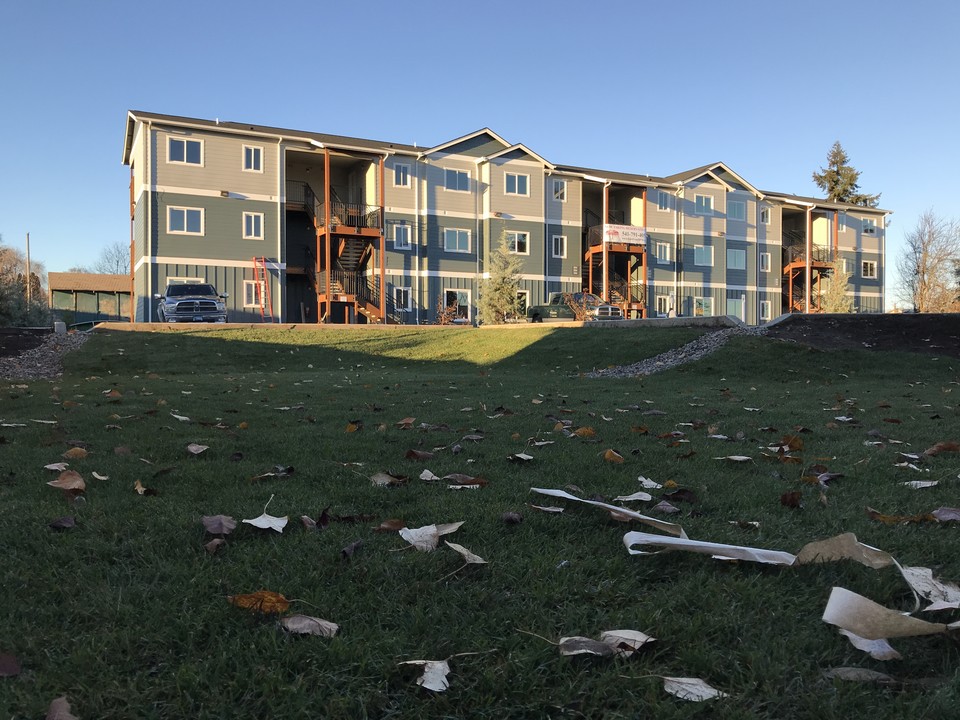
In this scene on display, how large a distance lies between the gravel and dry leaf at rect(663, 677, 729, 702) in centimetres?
1064

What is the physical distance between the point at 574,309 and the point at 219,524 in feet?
81.2

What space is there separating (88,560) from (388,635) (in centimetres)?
126

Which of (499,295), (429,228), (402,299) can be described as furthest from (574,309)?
(429,228)

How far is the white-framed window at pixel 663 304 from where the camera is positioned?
35.8 meters

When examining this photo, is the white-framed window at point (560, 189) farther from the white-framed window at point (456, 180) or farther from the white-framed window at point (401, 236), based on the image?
the white-framed window at point (401, 236)

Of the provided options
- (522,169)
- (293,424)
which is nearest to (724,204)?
(522,169)

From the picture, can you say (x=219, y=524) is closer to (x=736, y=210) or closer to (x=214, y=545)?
(x=214, y=545)

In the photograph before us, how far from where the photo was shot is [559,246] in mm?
33750

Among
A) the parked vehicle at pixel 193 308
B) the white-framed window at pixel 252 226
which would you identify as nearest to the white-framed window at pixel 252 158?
the white-framed window at pixel 252 226

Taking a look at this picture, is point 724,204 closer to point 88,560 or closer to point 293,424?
point 293,424

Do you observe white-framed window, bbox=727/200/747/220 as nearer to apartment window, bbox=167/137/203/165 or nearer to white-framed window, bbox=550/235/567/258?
white-framed window, bbox=550/235/567/258

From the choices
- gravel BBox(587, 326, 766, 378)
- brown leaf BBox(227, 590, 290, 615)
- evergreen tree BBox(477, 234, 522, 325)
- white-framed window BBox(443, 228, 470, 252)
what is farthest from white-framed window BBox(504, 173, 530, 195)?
brown leaf BBox(227, 590, 290, 615)

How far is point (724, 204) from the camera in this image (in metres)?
38.0

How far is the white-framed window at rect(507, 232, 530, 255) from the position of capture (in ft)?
105
